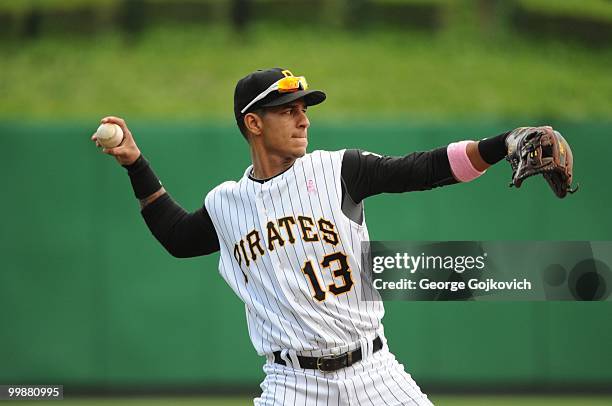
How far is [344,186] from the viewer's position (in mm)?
3453

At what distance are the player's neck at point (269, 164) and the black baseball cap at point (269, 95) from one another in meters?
0.18

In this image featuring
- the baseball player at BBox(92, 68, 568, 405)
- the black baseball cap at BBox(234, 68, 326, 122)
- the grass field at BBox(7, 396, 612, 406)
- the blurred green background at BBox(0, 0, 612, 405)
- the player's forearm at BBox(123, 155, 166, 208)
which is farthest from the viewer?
the blurred green background at BBox(0, 0, 612, 405)

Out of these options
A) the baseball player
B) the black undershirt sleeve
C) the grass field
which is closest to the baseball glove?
the baseball player

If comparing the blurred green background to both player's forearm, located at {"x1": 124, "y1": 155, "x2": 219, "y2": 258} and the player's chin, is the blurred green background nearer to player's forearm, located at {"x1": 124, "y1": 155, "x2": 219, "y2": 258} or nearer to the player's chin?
player's forearm, located at {"x1": 124, "y1": 155, "x2": 219, "y2": 258}

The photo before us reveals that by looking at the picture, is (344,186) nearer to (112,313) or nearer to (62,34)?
(112,313)

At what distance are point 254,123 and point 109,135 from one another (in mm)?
565

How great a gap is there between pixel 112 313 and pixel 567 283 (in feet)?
12.4

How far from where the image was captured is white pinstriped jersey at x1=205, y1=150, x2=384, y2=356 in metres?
3.43

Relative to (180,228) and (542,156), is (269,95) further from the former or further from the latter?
(542,156)

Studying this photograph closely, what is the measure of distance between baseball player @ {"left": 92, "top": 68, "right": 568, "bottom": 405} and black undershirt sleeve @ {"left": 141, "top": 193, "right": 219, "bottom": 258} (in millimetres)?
216

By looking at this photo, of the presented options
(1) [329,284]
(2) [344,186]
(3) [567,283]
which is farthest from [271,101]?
(3) [567,283]

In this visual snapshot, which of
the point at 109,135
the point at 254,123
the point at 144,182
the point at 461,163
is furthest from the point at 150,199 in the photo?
the point at 461,163

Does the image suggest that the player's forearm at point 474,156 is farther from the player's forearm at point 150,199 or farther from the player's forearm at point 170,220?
the player's forearm at point 150,199

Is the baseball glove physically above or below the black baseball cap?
below
